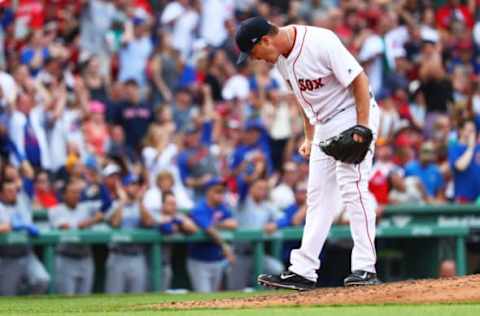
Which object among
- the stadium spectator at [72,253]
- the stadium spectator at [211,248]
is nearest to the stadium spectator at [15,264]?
the stadium spectator at [72,253]

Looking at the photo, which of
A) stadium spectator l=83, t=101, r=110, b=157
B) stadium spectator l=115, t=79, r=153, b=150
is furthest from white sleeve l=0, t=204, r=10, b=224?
stadium spectator l=115, t=79, r=153, b=150

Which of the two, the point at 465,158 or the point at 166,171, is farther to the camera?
the point at 465,158

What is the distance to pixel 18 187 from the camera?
13047 mm

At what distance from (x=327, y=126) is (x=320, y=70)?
1.47ft

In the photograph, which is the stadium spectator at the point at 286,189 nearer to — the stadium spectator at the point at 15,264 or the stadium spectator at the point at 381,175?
the stadium spectator at the point at 381,175

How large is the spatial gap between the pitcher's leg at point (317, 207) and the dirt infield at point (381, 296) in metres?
0.46

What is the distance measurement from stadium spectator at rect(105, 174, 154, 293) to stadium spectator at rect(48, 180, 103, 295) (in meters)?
0.20

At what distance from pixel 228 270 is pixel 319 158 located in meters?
5.32

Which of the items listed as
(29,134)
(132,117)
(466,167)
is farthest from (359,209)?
(132,117)

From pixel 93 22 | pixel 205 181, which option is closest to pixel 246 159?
pixel 205 181

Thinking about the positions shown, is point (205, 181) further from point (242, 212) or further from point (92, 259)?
point (92, 259)

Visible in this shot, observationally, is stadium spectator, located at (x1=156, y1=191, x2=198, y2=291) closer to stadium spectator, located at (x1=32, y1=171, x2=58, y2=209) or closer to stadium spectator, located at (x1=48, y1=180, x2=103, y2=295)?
stadium spectator, located at (x1=48, y1=180, x2=103, y2=295)

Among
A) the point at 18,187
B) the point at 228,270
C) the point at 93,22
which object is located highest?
the point at 93,22

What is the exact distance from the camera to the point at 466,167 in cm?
1602
